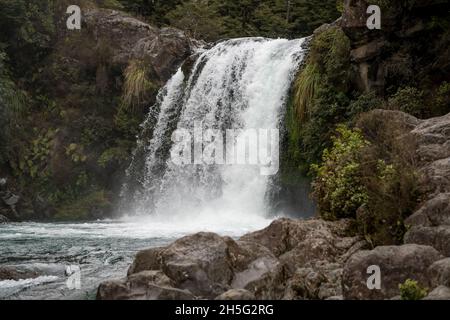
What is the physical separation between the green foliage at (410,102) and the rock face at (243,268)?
18.6 ft

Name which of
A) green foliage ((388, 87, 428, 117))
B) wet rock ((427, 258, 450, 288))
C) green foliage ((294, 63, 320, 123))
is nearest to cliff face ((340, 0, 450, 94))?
green foliage ((388, 87, 428, 117))

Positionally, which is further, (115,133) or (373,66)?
(115,133)

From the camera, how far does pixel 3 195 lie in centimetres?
2119

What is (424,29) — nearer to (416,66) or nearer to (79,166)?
(416,66)

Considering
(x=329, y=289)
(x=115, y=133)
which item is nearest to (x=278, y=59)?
(x=115, y=133)

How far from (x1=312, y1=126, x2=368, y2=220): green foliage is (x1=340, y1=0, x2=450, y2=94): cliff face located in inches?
175

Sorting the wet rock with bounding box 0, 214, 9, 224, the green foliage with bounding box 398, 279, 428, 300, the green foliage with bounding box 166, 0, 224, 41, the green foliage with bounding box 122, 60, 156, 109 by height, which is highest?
the green foliage with bounding box 166, 0, 224, 41

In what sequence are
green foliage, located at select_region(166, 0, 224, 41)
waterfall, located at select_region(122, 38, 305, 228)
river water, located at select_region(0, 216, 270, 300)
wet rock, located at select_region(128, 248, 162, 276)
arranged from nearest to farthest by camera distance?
wet rock, located at select_region(128, 248, 162, 276)
river water, located at select_region(0, 216, 270, 300)
waterfall, located at select_region(122, 38, 305, 228)
green foliage, located at select_region(166, 0, 224, 41)

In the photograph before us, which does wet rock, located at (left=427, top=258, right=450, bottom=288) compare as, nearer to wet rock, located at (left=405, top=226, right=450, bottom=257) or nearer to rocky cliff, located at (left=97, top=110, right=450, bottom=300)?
rocky cliff, located at (left=97, top=110, right=450, bottom=300)

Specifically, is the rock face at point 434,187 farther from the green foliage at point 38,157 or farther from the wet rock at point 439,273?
the green foliage at point 38,157

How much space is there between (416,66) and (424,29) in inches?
34.2

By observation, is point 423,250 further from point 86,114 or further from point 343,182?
point 86,114

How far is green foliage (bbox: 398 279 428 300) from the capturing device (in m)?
6.03
